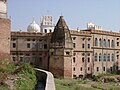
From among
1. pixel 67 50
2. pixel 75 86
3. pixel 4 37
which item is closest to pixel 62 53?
pixel 67 50

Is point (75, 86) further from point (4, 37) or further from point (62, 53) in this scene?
point (62, 53)

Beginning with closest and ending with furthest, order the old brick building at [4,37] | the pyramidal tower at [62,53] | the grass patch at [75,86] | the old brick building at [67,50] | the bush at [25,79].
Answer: the bush at [25,79] → the grass patch at [75,86] → the old brick building at [4,37] → the pyramidal tower at [62,53] → the old brick building at [67,50]

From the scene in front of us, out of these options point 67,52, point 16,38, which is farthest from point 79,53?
point 16,38

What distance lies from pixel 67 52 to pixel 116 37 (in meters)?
16.7

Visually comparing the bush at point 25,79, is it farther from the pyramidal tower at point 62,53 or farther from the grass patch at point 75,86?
the pyramidal tower at point 62,53

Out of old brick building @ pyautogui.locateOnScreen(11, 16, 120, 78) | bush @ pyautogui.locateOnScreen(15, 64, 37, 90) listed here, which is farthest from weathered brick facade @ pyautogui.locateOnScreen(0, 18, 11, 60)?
old brick building @ pyautogui.locateOnScreen(11, 16, 120, 78)

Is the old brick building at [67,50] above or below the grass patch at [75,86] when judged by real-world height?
above

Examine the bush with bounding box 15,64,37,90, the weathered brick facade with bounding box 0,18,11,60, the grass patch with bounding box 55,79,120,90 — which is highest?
the weathered brick facade with bounding box 0,18,11,60

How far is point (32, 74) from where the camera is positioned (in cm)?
2377

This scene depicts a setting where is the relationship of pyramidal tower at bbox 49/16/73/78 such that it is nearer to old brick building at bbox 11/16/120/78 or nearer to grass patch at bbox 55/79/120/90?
old brick building at bbox 11/16/120/78

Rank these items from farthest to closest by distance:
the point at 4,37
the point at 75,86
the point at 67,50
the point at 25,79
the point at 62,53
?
the point at 67,50 → the point at 62,53 → the point at 4,37 → the point at 75,86 → the point at 25,79

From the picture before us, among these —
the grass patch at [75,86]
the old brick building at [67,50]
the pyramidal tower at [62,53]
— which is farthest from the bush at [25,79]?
the old brick building at [67,50]

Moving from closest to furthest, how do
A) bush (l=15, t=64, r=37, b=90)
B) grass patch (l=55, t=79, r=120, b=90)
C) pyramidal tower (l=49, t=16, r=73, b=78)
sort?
bush (l=15, t=64, r=37, b=90), grass patch (l=55, t=79, r=120, b=90), pyramidal tower (l=49, t=16, r=73, b=78)

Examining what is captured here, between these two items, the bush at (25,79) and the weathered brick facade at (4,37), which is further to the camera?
the weathered brick facade at (4,37)
